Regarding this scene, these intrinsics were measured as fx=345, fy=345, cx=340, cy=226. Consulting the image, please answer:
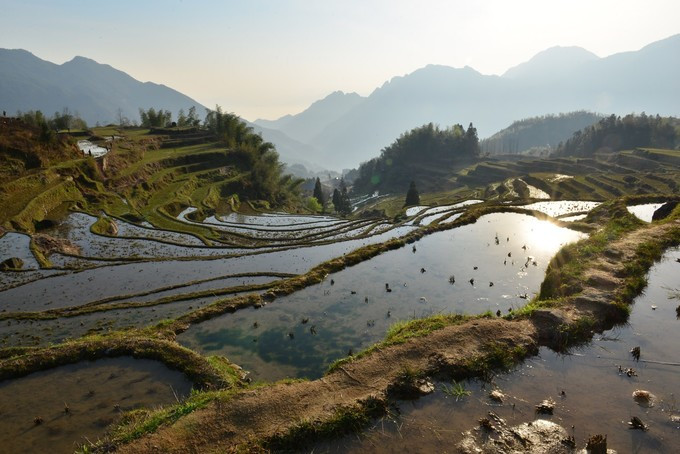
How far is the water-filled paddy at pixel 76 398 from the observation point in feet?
38.4

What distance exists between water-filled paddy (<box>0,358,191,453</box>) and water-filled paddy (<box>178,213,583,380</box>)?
121 inches

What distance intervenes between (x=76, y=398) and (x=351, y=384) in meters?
10.9

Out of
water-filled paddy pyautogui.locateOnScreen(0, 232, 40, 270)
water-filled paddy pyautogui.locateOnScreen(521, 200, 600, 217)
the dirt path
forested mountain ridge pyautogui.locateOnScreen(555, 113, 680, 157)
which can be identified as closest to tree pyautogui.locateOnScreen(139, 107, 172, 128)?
water-filled paddy pyautogui.locateOnScreen(0, 232, 40, 270)

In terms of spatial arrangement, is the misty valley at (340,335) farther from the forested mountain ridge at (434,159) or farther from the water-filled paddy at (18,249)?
the forested mountain ridge at (434,159)

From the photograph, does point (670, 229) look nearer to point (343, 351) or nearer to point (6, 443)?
point (343, 351)

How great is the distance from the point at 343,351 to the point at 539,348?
8.49 m

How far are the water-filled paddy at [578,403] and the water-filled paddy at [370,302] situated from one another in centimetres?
550

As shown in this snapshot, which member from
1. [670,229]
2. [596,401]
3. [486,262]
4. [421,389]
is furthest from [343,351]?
[670,229]

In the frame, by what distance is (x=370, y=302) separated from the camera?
2148 cm

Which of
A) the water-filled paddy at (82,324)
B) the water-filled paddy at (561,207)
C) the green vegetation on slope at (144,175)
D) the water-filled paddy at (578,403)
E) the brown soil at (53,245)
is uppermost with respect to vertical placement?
the green vegetation on slope at (144,175)

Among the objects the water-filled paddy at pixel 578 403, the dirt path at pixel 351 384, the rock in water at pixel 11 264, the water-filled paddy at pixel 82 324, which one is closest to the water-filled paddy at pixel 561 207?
the dirt path at pixel 351 384

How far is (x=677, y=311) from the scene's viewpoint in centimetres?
1636

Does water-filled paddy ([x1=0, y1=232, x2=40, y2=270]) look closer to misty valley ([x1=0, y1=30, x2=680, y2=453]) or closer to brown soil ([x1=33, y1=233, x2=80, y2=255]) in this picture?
misty valley ([x1=0, y1=30, x2=680, y2=453])

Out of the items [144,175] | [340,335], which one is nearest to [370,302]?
[340,335]
